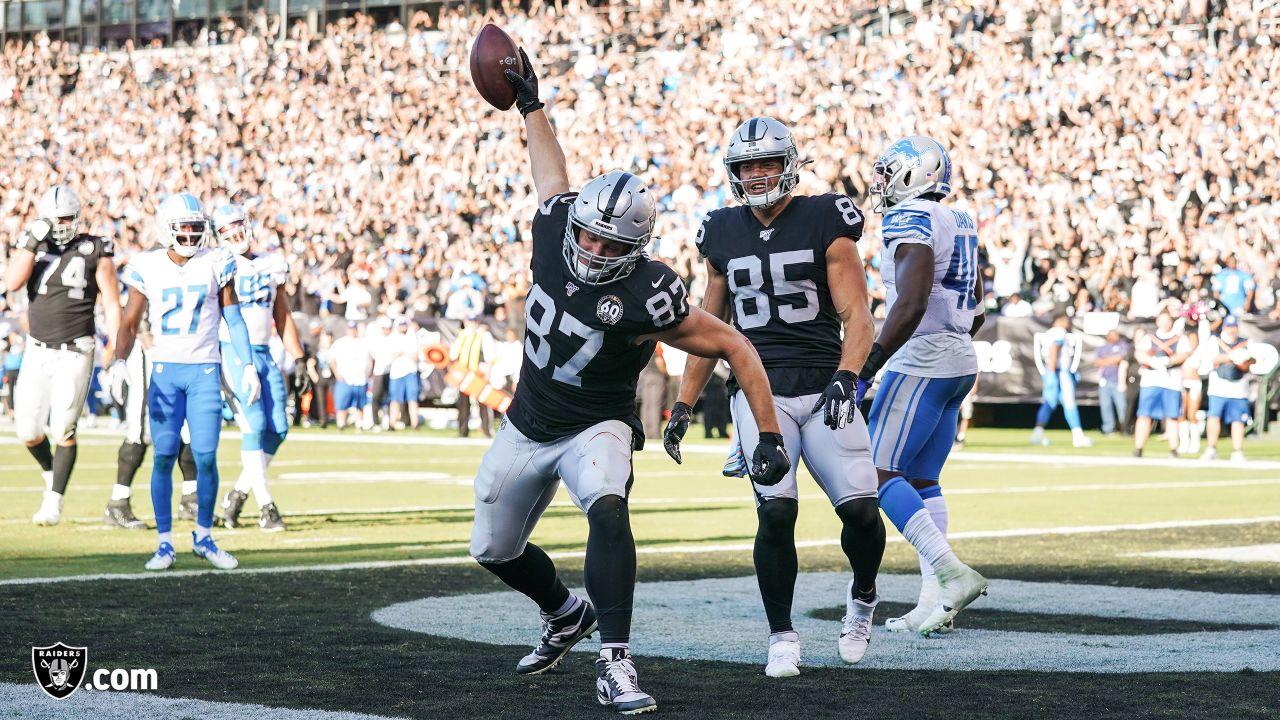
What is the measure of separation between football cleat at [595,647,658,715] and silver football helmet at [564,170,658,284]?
1097 mm

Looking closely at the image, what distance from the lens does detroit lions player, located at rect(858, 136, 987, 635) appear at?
21.1ft

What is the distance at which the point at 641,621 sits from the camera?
671 centimetres

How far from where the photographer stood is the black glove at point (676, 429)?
18.3 feet

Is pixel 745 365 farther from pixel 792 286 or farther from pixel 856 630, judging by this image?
pixel 856 630

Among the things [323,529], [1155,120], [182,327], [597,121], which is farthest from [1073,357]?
[182,327]

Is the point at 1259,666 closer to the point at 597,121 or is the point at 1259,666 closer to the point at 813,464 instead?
the point at 813,464

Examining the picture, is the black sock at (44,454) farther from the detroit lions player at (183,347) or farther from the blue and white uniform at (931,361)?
the blue and white uniform at (931,361)

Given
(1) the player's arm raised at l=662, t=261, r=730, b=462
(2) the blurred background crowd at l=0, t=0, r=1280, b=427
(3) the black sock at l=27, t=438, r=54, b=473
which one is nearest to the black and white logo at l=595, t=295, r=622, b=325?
(1) the player's arm raised at l=662, t=261, r=730, b=462

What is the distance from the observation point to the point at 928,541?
21.3 feet

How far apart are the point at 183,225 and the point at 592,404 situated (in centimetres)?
410

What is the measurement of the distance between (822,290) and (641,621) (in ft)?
5.10

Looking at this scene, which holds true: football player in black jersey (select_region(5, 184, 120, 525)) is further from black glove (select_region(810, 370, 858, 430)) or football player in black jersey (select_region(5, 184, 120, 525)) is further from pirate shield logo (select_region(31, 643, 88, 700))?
black glove (select_region(810, 370, 858, 430))

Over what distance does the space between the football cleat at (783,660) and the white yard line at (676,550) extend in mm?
3122

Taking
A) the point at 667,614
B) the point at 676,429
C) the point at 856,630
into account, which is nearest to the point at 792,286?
the point at 676,429
